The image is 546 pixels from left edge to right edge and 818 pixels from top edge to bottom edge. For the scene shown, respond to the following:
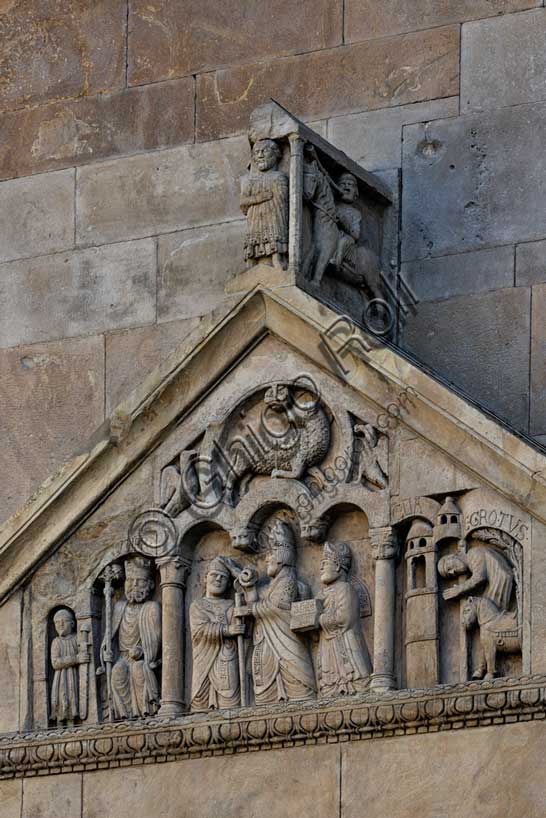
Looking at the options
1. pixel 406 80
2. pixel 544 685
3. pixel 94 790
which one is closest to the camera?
pixel 544 685

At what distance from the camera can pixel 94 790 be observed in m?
12.6

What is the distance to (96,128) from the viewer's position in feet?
48.1

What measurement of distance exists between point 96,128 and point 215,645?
3.15 m

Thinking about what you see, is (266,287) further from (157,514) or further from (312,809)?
(312,809)

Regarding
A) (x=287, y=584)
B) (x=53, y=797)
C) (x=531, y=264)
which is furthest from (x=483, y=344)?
(x=53, y=797)

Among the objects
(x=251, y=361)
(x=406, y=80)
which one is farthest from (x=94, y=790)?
(x=406, y=80)

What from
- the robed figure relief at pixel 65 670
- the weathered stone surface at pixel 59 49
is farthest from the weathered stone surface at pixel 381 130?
the robed figure relief at pixel 65 670

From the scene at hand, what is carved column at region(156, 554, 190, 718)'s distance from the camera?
12617 millimetres

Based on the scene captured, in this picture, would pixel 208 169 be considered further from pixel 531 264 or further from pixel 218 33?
pixel 531 264

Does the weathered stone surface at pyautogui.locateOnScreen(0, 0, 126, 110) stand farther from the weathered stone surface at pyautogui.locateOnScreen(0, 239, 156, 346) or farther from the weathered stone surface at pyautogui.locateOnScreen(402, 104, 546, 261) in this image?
the weathered stone surface at pyautogui.locateOnScreen(402, 104, 546, 261)

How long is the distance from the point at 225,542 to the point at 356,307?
4.12 ft

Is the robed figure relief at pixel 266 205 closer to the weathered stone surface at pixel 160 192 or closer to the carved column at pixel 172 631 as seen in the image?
the weathered stone surface at pixel 160 192

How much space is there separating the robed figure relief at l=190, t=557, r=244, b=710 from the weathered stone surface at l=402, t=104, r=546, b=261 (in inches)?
73.6

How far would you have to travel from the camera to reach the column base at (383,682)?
12125 millimetres
